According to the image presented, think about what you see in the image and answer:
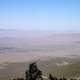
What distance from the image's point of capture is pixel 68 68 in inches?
3974

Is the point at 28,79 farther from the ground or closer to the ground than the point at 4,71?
farther from the ground

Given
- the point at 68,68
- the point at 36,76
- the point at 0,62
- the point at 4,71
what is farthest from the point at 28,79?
the point at 0,62

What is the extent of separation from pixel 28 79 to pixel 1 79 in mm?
48203

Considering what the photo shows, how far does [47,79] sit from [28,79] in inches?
A: 206

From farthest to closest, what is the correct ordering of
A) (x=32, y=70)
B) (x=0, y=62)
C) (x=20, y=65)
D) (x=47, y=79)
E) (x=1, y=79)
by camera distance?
1. (x=0, y=62)
2. (x=20, y=65)
3. (x=1, y=79)
4. (x=47, y=79)
5. (x=32, y=70)

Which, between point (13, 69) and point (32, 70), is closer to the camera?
point (32, 70)

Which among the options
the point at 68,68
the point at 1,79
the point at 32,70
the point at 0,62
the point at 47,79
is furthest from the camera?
the point at 0,62

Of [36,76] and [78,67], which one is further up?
[36,76]

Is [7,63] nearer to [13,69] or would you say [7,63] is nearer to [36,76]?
[13,69]

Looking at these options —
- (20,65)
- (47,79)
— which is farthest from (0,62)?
(47,79)

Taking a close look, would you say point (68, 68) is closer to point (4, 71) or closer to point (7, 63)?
point (4, 71)

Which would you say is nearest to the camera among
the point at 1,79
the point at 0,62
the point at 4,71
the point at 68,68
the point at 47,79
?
the point at 47,79

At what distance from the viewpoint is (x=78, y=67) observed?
95.8 meters

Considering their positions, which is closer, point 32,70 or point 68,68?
point 32,70
